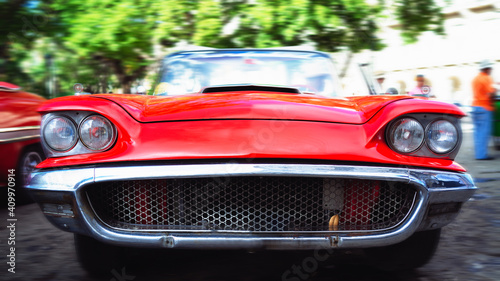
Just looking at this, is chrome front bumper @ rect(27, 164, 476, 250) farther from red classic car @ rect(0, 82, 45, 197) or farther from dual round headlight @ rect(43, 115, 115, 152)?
red classic car @ rect(0, 82, 45, 197)

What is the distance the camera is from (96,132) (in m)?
2.31

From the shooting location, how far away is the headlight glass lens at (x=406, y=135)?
2.30m

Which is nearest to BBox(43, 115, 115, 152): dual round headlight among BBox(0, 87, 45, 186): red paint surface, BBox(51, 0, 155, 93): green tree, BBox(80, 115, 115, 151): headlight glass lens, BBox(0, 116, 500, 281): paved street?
BBox(80, 115, 115, 151): headlight glass lens

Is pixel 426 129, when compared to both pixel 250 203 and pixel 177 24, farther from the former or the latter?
pixel 177 24

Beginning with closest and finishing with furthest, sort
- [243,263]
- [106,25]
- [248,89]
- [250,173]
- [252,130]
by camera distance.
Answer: [250,173], [252,130], [248,89], [243,263], [106,25]

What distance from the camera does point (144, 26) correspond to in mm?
9523

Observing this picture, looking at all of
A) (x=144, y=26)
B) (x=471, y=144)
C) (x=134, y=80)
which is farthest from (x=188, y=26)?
(x=471, y=144)

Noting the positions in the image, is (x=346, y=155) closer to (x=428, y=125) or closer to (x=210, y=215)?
(x=428, y=125)

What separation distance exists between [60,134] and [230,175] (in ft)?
2.74

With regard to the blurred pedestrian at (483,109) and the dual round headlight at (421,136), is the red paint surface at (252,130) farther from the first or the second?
Answer: the blurred pedestrian at (483,109)

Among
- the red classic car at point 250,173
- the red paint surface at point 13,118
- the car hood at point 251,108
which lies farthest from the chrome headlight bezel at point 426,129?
the red paint surface at point 13,118

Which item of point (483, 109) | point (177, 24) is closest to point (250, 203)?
point (483, 109)

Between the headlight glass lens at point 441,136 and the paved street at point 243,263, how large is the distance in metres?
0.75

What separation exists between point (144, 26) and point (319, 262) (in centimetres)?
746
